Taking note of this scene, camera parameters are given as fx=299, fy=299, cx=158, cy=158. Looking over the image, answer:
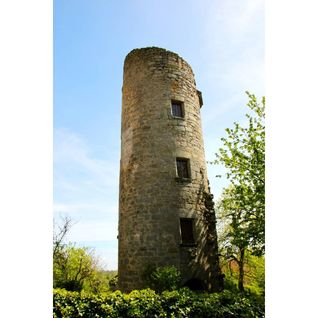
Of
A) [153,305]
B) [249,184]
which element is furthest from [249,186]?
[153,305]

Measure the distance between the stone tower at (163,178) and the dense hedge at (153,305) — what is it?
332 centimetres

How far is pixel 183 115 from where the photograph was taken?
13.7 m

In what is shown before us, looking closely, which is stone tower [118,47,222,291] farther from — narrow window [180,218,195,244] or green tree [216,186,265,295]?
green tree [216,186,265,295]

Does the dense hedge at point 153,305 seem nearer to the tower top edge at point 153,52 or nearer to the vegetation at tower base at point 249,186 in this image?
the vegetation at tower base at point 249,186

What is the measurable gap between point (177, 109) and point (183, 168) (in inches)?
115

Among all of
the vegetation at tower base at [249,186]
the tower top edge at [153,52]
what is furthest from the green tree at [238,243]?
the tower top edge at [153,52]

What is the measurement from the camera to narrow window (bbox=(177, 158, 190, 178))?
1269cm

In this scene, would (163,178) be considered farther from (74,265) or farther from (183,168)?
(74,265)

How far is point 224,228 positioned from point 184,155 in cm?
1454

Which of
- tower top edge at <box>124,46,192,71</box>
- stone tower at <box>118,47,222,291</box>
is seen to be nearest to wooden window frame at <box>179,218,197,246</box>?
stone tower at <box>118,47,222,291</box>

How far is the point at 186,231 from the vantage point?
11.9 metres

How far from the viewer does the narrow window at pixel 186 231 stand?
11.8m
